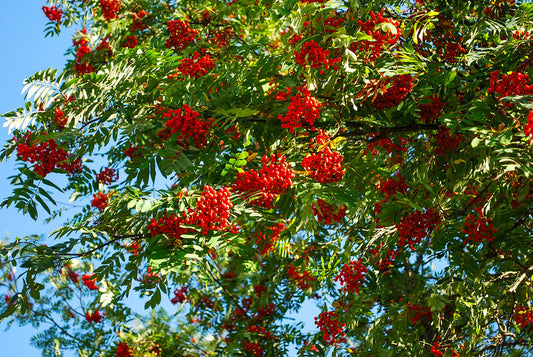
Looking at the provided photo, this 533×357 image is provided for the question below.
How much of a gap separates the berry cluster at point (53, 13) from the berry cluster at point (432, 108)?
5.35 metres

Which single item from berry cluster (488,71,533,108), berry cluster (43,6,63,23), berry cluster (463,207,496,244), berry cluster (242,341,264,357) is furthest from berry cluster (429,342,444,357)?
berry cluster (43,6,63,23)

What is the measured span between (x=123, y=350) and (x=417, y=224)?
4.18m

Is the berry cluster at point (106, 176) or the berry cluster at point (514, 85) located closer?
the berry cluster at point (514, 85)

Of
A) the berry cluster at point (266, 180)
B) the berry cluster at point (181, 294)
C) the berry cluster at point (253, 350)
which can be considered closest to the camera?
the berry cluster at point (266, 180)

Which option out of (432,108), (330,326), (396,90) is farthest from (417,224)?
(330,326)

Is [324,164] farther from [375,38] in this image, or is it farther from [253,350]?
[253,350]

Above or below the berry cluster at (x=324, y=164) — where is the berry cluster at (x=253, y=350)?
above

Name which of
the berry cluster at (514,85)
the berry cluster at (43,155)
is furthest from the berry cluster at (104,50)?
the berry cluster at (514,85)

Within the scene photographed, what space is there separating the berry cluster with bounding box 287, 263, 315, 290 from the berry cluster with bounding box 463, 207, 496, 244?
6.16ft

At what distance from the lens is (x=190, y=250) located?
3.28 metres

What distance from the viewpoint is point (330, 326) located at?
17.4 ft

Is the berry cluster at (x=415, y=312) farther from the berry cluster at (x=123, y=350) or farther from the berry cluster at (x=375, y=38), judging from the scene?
the berry cluster at (x=123, y=350)

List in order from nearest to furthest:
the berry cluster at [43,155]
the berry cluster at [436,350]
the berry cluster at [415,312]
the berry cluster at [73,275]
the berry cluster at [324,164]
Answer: the berry cluster at [324,164]
the berry cluster at [43,155]
the berry cluster at [436,350]
the berry cluster at [415,312]
the berry cluster at [73,275]

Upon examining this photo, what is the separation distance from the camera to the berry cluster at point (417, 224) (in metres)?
4.08
